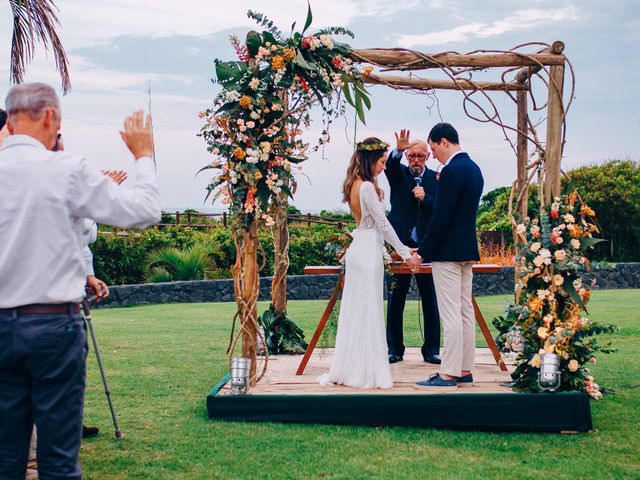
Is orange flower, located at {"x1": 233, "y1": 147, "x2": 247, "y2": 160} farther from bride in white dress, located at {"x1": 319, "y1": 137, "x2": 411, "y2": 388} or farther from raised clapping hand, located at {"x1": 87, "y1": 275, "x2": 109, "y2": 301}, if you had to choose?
raised clapping hand, located at {"x1": 87, "y1": 275, "x2": 109, "y2": 301}

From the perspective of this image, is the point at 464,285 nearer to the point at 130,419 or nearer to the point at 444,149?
the point at 444,149

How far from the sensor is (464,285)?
6.58m

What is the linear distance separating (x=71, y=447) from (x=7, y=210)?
1.01m

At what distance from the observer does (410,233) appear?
7969mm

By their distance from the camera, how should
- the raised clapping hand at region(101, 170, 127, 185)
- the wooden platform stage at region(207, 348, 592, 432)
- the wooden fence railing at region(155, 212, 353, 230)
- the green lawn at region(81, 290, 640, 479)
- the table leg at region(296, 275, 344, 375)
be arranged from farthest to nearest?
1. the wooden fence railing at region(155, 212, 353, 230)
2. the table leg at region(296, 275, 344, 375)
3. the wooden platform stage at region(207, 348, 592, 432)
4. the green lawn at region(81, 290, 640, 479)
5. the raised clapping hand at region(101, 170, 127, 185)

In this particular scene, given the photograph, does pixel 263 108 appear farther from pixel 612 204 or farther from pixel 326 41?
pixel 612 204

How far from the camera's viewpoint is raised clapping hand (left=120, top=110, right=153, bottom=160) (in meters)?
3.36

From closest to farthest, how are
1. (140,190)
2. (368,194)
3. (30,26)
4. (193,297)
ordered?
(140,190) < (368,194) < (30,26) < (193,297)

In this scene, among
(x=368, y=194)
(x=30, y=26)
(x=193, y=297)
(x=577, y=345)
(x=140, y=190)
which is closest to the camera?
(x=140, y=190)

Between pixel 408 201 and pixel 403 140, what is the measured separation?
643 millimetres

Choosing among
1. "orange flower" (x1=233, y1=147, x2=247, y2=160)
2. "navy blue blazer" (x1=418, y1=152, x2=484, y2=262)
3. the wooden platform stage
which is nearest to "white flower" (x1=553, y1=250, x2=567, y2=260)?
"navy blue blazer" (x1=418, y1=152, x2=484, y2=262)

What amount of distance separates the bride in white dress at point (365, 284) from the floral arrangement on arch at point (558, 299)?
1.09 meters

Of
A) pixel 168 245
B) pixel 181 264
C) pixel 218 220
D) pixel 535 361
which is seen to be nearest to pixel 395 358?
pixel 535 361

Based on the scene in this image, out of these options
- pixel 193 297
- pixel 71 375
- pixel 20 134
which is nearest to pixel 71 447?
pixel 71 375
